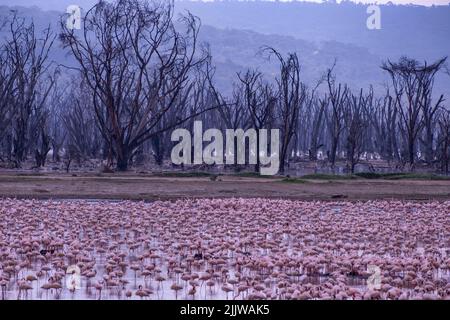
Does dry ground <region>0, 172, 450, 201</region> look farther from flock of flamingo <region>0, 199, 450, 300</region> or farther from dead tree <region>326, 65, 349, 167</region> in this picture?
dead tree <region>326, 65, 349, 167</region>

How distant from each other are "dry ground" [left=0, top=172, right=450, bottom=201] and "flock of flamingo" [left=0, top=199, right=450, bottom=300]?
333 cm

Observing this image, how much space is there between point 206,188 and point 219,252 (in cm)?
1136

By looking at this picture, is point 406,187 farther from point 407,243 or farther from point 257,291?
point 257,291

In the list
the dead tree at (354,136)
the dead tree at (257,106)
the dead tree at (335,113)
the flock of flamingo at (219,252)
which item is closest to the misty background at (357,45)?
the dead tree at (335,113)

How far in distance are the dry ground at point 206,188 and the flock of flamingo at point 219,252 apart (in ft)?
10.9

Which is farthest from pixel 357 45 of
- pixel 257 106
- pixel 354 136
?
pixel 354 136

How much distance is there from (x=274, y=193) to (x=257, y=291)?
12.8m

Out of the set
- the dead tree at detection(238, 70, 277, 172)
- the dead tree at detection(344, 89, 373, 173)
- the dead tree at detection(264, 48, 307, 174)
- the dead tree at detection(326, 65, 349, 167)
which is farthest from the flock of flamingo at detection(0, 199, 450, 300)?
the dead tree at detection(326, 65, 349, 167)

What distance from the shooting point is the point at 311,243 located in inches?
449

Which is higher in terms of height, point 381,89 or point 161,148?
point 381,89

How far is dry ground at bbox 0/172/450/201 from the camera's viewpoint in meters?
19.4
